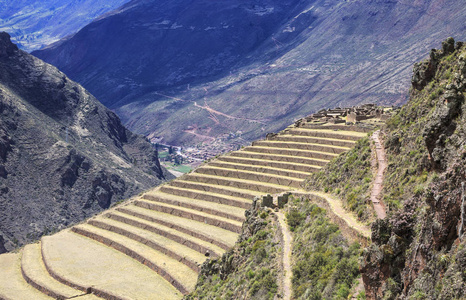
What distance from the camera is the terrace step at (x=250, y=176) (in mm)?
37156

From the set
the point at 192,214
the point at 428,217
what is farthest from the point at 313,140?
the point at 428,217

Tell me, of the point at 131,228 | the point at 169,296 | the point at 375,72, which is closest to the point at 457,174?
the point at 169,296

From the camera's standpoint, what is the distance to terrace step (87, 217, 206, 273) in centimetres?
3372

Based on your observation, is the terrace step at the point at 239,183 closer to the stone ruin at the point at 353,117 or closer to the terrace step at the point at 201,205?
the terrace step at the point at 201,205

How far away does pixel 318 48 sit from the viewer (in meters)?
163

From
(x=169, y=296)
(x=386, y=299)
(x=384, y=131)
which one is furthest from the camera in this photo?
(x=169, y=296)

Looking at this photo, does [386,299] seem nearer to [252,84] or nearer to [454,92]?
[454,92]

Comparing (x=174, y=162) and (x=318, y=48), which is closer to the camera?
(x=174, y=162)

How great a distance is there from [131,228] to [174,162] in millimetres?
100341

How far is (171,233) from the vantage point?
3797 cm

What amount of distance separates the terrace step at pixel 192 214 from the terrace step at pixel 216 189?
2.00m

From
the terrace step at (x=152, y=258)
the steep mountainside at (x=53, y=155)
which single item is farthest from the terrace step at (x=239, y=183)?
the steep mountainside at (x=53, y=155)

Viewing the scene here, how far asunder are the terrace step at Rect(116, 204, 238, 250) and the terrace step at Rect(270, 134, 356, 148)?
9.16 meters

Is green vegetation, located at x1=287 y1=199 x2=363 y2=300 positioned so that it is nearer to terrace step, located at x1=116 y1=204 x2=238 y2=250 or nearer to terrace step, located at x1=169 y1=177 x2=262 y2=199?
terrace step, located at x1=116 y1=204 x2=238 y2=250
